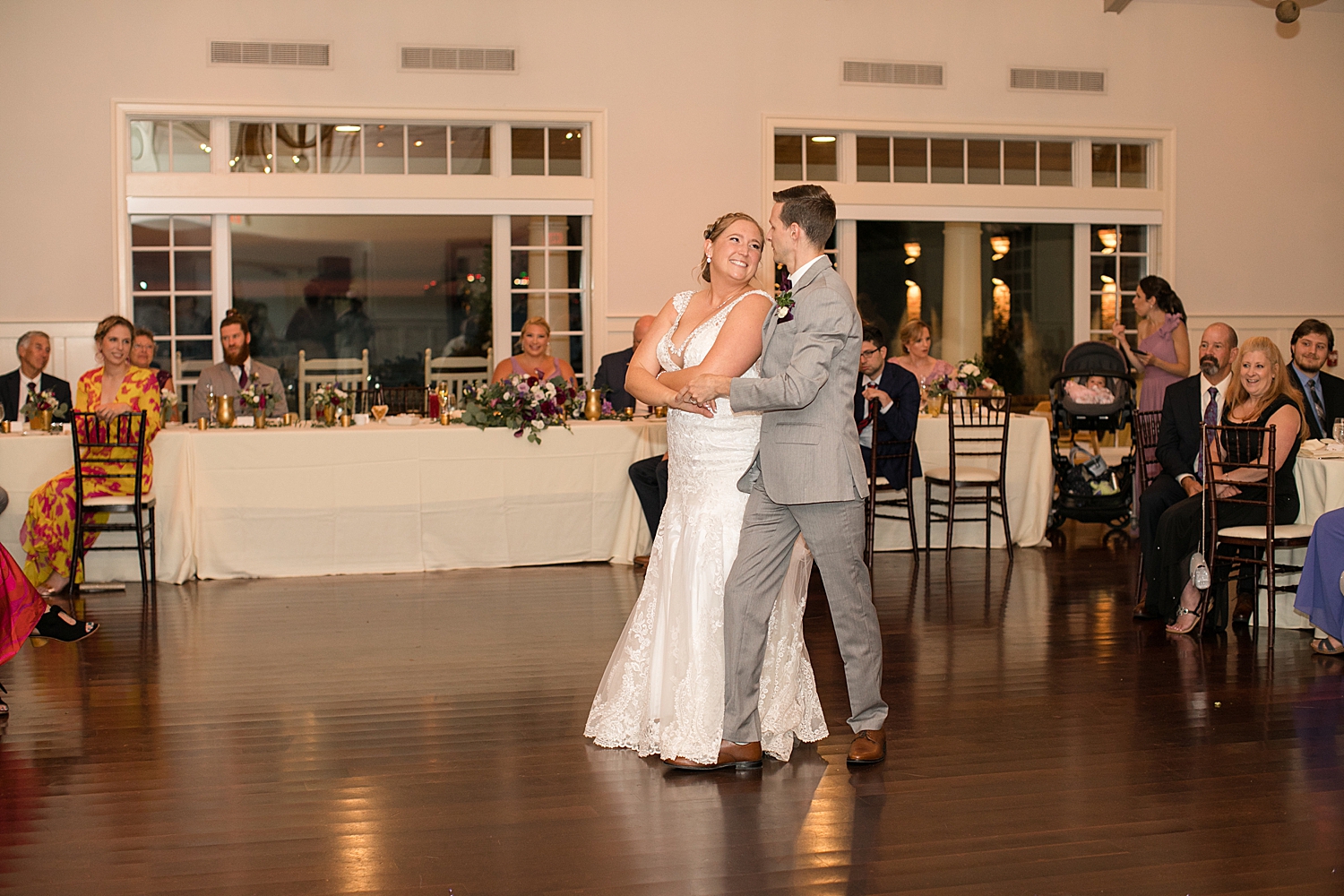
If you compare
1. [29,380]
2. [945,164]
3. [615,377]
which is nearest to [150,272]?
[29,380]

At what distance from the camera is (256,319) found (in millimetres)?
Result: 9844

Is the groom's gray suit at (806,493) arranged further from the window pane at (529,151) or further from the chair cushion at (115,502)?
the window pane at (529,151)

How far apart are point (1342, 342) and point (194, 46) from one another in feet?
32.9

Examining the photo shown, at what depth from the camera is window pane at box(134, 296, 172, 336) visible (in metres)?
9.34

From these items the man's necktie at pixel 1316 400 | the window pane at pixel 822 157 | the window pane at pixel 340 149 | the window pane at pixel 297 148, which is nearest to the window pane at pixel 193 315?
the window pane at pixel 297 148

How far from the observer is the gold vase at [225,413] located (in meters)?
7.13

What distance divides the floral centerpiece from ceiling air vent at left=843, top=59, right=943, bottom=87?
4.42 meters

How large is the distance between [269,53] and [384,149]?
1083 mm

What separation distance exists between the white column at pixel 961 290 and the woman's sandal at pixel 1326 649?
5788 mm

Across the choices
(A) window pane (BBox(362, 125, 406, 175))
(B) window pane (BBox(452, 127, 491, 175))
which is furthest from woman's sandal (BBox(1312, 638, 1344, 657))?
(A) window pane (BBox(362, 125, 406, 175))

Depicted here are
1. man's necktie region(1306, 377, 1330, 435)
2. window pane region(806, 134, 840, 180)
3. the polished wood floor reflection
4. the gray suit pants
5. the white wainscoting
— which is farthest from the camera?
window pane region(806, 134, 840, 180)

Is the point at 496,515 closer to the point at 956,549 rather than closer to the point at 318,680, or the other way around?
the point at 318,680

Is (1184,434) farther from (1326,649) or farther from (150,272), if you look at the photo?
(150,272)

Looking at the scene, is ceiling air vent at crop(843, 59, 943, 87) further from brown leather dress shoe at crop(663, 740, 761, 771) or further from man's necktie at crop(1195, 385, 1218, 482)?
brown leather dress shoe at crop(663, 740, 761, 771)
